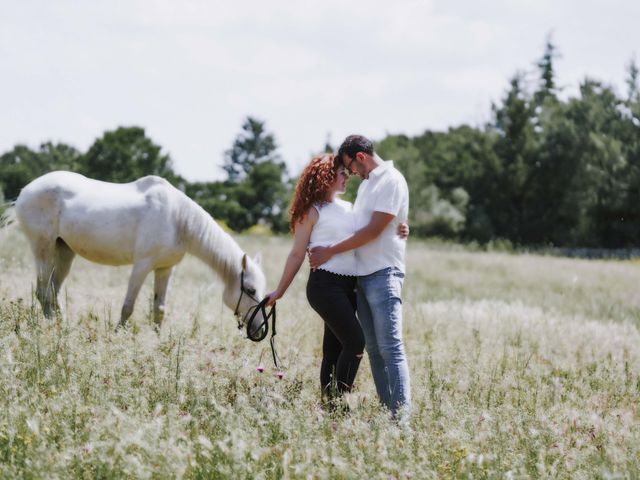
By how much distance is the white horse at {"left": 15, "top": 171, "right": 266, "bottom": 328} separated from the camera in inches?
279

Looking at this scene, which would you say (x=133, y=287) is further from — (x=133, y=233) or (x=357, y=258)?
(x=357, y=258)

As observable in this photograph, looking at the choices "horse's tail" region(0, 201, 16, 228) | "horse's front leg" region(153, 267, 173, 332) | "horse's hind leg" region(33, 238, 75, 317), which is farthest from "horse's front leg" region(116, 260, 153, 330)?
"horse's tail" region(0, 201, 16, 228)

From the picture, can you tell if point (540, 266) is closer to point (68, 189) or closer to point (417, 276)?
point (417, 276)

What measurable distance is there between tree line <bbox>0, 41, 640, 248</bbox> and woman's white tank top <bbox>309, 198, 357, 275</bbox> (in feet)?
99.8

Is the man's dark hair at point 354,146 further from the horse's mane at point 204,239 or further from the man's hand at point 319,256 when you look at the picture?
the horse's mane at point 204,239

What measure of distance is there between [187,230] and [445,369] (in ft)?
10.1

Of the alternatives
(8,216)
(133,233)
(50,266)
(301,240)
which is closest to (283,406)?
(301,240)

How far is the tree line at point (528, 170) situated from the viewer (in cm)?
3612

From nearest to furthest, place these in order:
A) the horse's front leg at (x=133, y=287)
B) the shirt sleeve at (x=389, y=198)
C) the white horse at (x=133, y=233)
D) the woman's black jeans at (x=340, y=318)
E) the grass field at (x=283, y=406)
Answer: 1. the grass field at (x=283, y=406)
2. the shirt sleeve at (x=389, y=198)
3. the woman's black jeans at (x=340, y=318)
4. the horse's front leg at (x=133, y=287)
5. the white horse at (x=133, y=233)

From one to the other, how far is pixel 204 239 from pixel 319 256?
2842 mm

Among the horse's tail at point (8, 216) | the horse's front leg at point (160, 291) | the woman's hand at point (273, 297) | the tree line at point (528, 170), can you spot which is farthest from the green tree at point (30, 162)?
the woman's hand at point (273, 297)

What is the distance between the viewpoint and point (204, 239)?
23.7 feet

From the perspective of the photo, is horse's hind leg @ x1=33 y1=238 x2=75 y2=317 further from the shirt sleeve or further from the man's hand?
the shirt sleeve

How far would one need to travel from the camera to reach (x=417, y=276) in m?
16.7
